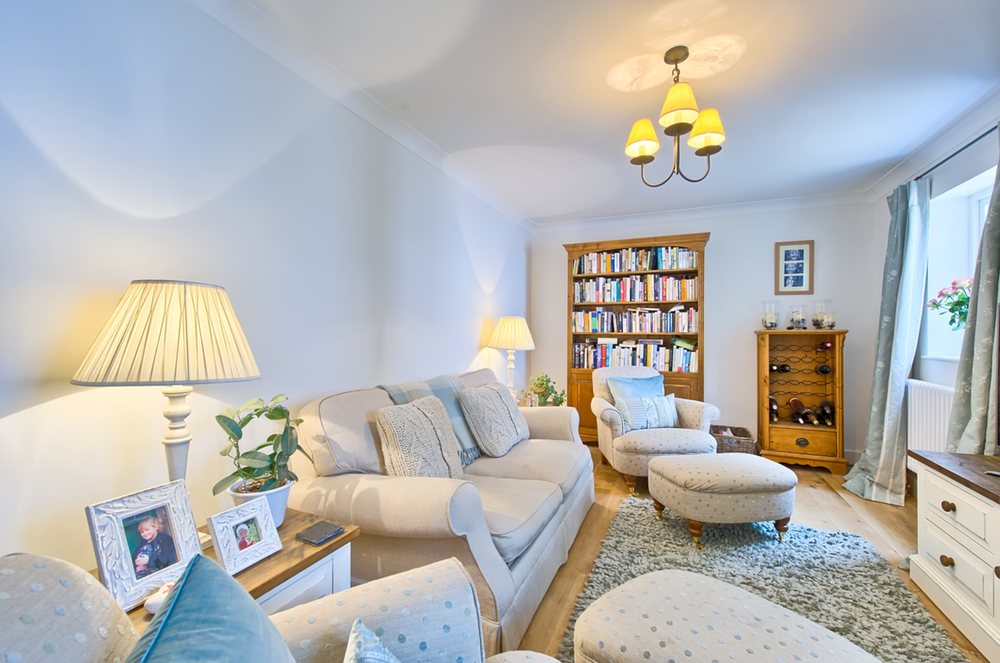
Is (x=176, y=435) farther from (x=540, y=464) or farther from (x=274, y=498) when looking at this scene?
(x=540, y=464)

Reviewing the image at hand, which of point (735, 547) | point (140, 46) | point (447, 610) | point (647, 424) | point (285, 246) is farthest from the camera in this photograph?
point (647, 424)

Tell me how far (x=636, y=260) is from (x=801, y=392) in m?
1.91

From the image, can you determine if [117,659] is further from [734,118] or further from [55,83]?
[734,118]

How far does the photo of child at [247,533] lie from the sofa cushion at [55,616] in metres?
0.55

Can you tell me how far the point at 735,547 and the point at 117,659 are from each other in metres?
2.60

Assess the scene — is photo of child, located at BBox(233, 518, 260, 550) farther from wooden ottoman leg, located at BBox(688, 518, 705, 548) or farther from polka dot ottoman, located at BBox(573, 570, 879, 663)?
wooden ottoman leg, located at BBox(688, 518, 705, 548)

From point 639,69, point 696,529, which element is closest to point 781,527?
point 696,529

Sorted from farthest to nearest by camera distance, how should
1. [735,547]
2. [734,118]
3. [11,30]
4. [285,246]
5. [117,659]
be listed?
1. [734,118]
2. [735,547]
3. [285,246]
4. [11,30]
5. [117,659]

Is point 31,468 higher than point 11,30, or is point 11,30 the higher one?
point 11,30

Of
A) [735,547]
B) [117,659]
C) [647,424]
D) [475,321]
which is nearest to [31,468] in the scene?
[117,659]

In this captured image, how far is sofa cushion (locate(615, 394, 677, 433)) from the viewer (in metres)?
3.32

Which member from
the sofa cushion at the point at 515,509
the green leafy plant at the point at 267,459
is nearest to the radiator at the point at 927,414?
the sofa cushion at the point at 515,509

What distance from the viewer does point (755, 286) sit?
408 cm

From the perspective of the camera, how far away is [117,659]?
20.7 inches
